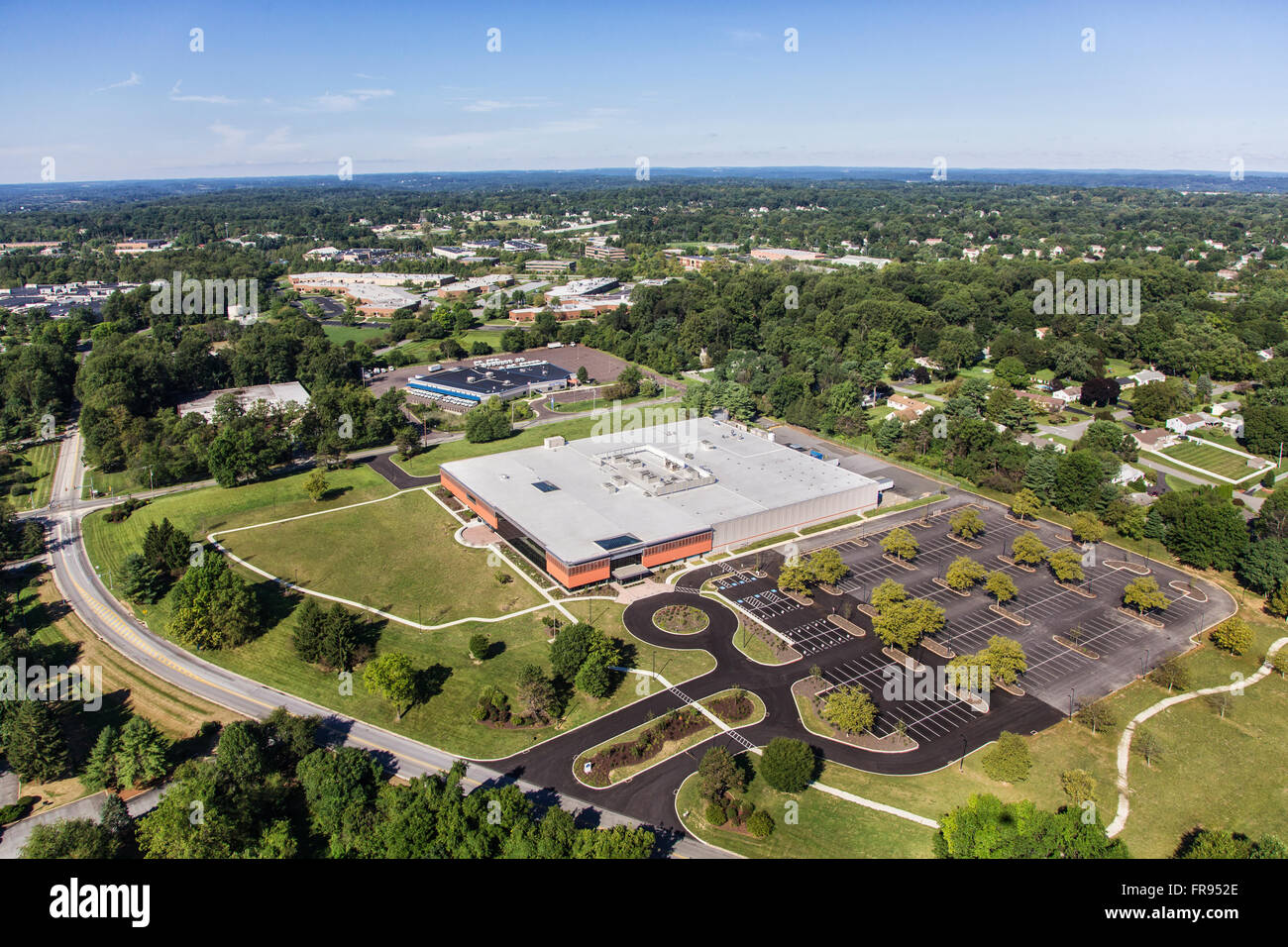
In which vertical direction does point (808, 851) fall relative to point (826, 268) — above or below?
below

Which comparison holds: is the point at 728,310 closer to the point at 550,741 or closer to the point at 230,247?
the point at 550,741

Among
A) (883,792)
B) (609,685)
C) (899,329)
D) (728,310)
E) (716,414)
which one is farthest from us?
(728,310)

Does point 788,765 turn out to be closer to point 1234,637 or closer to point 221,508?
point 1234,637

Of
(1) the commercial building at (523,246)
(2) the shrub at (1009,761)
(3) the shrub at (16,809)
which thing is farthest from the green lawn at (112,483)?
(1) the commercial building at (523,246)

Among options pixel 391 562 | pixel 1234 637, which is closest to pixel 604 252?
pixel 391 562

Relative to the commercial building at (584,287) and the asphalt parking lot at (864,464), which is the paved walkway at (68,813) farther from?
the commercial building at (584,287)

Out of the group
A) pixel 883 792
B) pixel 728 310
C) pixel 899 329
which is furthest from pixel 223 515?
pixel 899 329

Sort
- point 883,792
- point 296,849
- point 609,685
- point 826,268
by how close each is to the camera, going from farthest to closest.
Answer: point 826,268 → point 609,685 → point 883,792 → point 296,849
